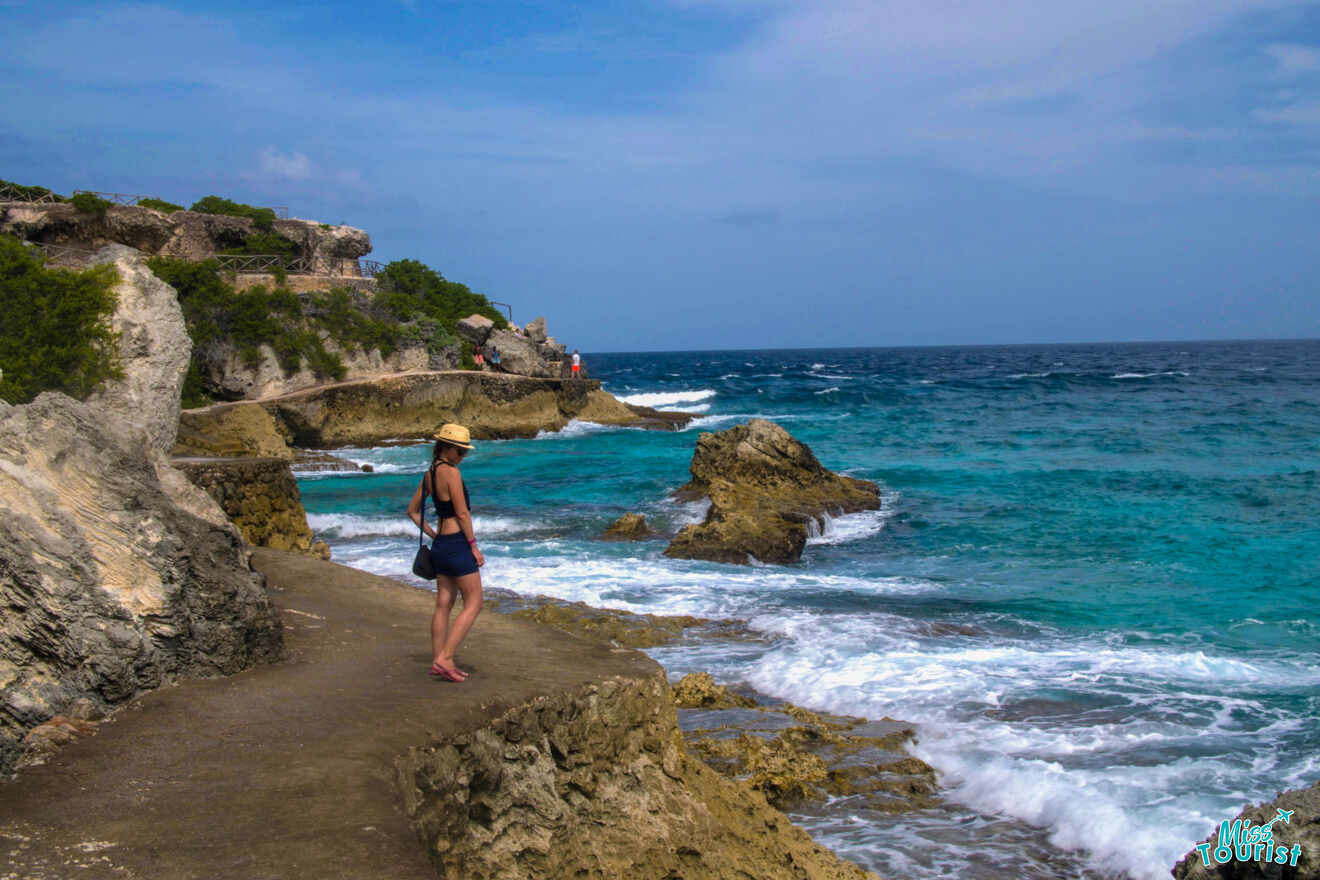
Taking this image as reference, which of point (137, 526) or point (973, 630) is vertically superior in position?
point (137, 526)

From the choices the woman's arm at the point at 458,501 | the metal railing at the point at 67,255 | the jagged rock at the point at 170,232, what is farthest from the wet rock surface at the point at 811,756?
the jagged rock at the point at 170,232

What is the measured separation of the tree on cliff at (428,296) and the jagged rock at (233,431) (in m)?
13.3

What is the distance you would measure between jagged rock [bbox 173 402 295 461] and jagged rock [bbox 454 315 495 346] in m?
15.1

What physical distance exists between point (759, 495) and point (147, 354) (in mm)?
9897

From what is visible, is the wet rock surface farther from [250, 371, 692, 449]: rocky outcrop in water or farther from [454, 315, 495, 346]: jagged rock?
[454, 315, 495, 346]: jagged rock

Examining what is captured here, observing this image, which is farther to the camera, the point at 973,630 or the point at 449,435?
the point at 973,630

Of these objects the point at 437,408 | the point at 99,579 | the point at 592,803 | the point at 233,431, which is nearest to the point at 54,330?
the point at 233,431

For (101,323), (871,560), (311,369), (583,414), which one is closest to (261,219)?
(311,369)

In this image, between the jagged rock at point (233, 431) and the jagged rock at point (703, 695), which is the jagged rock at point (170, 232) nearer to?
the jagged rock at point (233, 431)

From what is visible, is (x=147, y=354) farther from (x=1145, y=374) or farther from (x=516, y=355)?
(x=1145, y=374)

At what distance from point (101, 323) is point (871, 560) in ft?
38.1

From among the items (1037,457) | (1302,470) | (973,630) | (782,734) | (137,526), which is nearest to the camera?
(137,526)

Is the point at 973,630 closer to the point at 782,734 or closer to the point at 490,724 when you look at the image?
the point at 782,734

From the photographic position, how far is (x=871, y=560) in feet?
50.1
